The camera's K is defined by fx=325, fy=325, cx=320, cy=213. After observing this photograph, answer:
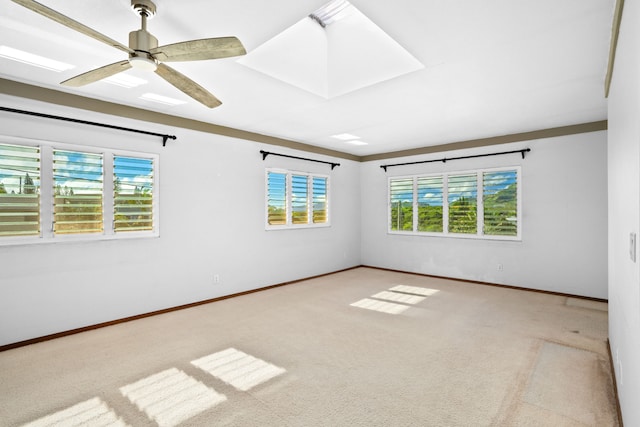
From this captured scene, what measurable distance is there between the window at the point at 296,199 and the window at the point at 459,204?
156 cm

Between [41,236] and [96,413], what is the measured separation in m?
2.11

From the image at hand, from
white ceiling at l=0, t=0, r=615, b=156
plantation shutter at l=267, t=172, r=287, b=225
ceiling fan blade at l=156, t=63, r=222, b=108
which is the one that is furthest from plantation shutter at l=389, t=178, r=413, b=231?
ceiling fan blade at l=156, t=63, r=222, b=108

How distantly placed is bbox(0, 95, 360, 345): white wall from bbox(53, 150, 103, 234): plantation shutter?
18 cm

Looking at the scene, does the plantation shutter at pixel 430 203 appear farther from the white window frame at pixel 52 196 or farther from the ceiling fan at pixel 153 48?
the ceiling fan at pixel 153 48

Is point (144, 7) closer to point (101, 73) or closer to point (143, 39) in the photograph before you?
point (143, 39)

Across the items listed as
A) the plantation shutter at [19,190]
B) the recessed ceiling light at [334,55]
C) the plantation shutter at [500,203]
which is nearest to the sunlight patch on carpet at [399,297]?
the plantation shutter at [500,203]

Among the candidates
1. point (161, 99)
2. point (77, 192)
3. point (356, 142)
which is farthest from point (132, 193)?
point (356, 142)

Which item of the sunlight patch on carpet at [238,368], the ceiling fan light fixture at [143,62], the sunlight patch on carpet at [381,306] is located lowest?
the sunlight patch on carpet at [238,368]

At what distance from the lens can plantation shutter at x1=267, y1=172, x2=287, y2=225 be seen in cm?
557

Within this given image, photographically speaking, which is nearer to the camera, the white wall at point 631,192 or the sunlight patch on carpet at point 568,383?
the white wall at point 631,192

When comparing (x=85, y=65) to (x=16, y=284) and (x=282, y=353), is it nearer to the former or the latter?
(x=16, y=284)

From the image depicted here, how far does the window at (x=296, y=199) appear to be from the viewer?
5629 millimetres

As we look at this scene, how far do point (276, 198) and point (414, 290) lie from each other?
9.19 ft

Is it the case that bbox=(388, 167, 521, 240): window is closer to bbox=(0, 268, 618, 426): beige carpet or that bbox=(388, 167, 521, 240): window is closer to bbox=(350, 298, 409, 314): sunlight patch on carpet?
bbox=(0, 268, 618, 426): beige carpet
